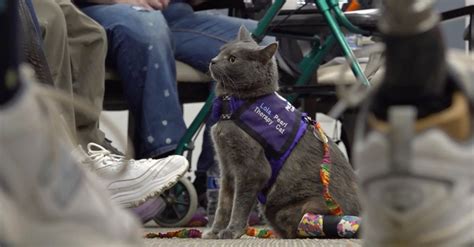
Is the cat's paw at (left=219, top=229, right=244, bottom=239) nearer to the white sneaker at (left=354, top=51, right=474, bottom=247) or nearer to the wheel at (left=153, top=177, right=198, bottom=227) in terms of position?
the wheel at (left=153, top=177, right=198, bottom=227)

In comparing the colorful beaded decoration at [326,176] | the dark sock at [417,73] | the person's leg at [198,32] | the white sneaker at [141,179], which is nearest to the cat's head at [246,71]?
the colorful beaded decoration at [326,176]

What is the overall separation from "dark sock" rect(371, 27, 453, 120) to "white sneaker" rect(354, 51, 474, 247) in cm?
1

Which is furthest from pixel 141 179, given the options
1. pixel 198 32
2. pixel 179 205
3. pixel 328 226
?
pixel 198 32

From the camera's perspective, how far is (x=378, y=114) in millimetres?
656

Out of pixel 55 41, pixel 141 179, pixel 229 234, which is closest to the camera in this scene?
pixel 141 179

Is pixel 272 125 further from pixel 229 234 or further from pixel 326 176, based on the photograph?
pixel 229 234

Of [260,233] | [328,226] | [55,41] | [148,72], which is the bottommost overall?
[260,233]

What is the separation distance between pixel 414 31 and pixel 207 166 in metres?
2.73

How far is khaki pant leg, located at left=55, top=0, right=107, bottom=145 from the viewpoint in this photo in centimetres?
266

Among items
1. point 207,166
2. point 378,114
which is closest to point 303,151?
point 207,166

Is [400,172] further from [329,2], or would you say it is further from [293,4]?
[293,4]

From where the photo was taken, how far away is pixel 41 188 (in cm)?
60

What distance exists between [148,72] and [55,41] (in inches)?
19.7

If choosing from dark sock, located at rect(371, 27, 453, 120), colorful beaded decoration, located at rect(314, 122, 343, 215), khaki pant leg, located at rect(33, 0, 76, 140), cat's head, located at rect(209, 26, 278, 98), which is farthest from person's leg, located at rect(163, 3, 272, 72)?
dark sock, located at rect(371, 27, 453, 120)
